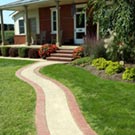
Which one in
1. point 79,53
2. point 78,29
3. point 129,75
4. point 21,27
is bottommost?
point 129,75

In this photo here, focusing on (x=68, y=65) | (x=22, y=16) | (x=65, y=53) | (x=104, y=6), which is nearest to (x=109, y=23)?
(x=104, y=6)

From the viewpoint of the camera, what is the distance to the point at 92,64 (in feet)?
37.9

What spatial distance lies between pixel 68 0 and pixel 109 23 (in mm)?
9138

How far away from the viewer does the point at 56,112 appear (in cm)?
590

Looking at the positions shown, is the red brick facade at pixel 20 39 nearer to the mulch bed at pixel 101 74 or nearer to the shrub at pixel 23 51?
the shrub at pixel 23 51

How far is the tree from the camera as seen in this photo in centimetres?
804

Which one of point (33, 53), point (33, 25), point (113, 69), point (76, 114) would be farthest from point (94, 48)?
point (33, 25)

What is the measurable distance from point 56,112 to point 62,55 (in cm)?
920

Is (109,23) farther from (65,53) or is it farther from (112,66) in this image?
(65,53)

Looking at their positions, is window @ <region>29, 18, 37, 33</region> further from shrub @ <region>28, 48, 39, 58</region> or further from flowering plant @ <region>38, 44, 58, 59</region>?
flowering plant @ <region>38, 44, 58, 59</region>

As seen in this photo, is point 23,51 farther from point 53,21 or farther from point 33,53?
point 53,21

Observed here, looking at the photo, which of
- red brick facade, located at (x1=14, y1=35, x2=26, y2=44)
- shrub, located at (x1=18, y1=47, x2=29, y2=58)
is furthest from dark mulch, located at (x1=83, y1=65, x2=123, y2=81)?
red brick facade, located at (x1=14, y1=35, x2=26, y2=44)

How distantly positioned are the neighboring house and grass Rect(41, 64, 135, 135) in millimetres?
7890

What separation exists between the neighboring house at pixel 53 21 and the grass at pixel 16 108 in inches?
344
